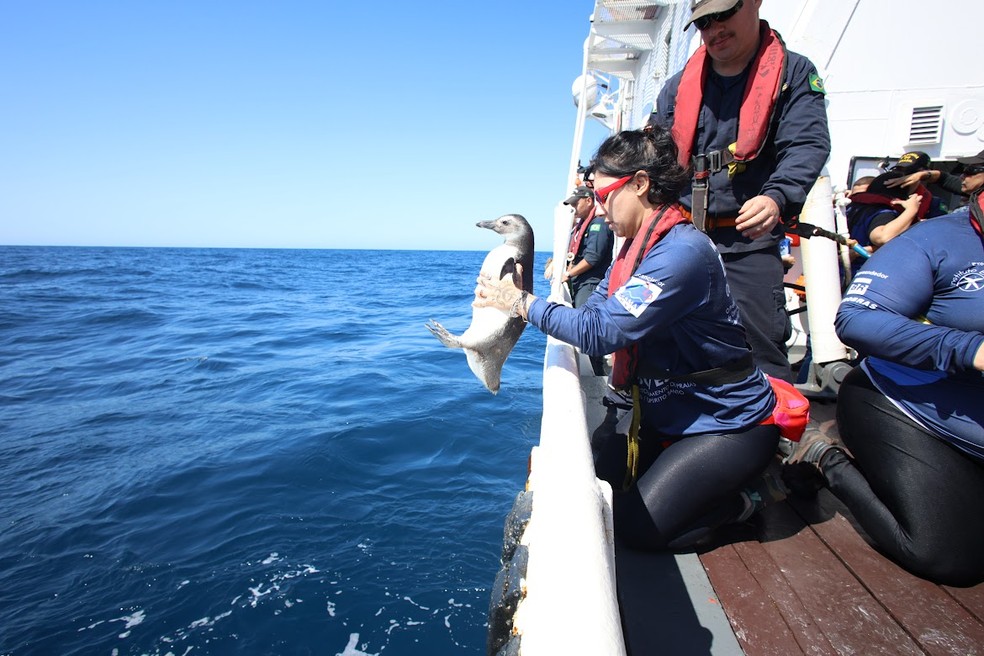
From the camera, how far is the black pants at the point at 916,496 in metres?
2.08

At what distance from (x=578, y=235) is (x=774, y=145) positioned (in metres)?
3.50

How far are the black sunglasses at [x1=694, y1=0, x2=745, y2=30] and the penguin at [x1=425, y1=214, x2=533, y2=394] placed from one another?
1645 millimetres

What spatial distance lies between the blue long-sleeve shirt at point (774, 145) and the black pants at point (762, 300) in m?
0.09

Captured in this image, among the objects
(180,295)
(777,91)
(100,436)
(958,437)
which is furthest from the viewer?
(180,295)

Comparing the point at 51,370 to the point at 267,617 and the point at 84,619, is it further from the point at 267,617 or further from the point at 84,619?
the point at 267,617

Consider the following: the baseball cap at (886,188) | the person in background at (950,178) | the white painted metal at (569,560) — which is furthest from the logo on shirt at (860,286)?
the baseball cap at (886,188)

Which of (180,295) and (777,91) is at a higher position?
(777,91)

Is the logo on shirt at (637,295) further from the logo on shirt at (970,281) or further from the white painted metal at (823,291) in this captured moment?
the white painted metal at (823,291)

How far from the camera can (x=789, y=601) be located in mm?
2027

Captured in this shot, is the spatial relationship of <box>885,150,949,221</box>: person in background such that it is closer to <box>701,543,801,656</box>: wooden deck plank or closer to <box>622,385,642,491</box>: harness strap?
<box>622,385,642,491</box>: harness strap

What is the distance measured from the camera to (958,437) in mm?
2141

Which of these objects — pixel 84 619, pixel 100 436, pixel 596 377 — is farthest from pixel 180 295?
pixel 596 377

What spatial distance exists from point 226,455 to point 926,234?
7080 millimetres

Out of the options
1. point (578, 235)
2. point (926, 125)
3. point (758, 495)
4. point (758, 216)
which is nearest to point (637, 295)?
point (758, 216)
